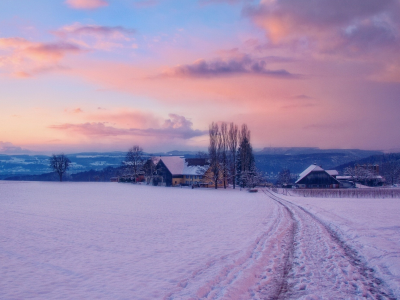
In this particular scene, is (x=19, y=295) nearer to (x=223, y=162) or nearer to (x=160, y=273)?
(x=160, y=273)

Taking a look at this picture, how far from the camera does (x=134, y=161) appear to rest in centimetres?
9331

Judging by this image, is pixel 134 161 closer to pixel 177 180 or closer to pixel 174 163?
pixel 174 163

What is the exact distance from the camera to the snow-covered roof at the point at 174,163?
86400 mm

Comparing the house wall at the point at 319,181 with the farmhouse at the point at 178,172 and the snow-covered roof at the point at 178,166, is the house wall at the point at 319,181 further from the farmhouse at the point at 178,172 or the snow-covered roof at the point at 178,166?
the snow-covered roof at the point at 178,166

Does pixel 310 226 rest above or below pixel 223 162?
below

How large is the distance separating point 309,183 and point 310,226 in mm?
73329

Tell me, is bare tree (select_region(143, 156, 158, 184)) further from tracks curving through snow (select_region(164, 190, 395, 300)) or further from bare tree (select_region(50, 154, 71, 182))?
tracks curving through snow (select_region(164, 190, 395, 300))

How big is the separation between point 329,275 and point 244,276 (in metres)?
2.59

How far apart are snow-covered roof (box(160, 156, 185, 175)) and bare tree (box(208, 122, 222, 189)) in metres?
17.3

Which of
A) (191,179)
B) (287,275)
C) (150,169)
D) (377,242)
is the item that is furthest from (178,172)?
(287,275)

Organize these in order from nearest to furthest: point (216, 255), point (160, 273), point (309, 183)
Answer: point (160, 273) < point (216, 255) < point (309, 183)

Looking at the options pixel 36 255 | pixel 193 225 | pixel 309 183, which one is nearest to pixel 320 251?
pixel 193 225

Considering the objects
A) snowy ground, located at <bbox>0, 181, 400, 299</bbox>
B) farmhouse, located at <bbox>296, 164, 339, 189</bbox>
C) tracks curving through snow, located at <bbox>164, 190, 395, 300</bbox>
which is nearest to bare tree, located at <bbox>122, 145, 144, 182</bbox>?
farmhouse, located at <bbox>296, 164, 339, 189</bbox>

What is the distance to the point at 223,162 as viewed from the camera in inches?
2790
